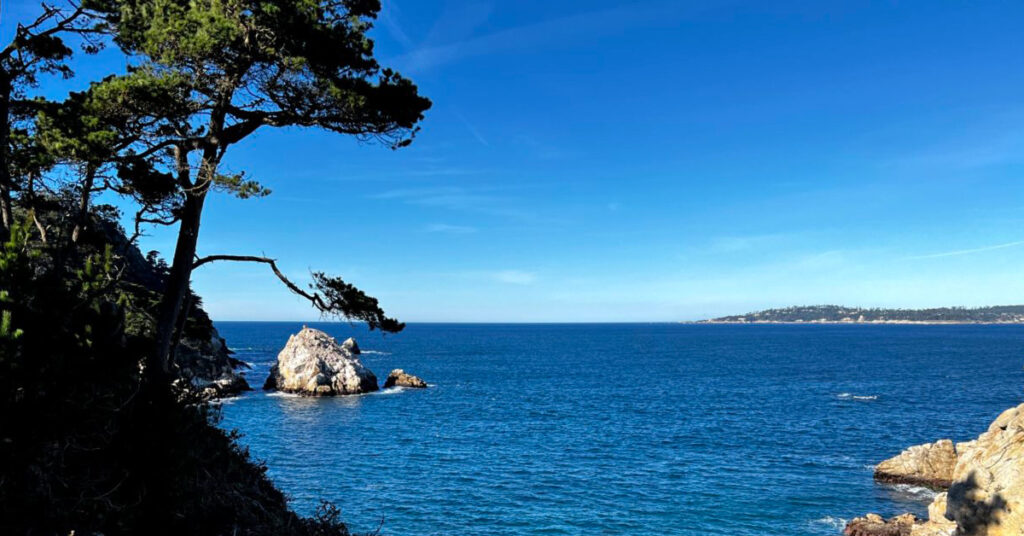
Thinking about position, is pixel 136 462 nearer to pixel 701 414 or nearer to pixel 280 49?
pixel 280 49

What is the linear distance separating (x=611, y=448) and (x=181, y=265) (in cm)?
3713

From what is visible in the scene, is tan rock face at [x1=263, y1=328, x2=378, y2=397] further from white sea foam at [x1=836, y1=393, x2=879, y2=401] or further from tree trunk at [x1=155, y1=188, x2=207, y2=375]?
tree trunk at [x1=155, y1=188, x2=207, y2=375]

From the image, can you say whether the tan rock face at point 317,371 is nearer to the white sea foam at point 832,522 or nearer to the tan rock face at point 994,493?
the white sea foam at point 832,522

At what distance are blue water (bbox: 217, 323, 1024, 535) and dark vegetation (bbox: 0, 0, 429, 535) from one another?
1795 cm

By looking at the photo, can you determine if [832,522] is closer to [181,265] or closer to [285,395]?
[181,265]

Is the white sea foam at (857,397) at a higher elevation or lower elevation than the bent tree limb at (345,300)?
lower

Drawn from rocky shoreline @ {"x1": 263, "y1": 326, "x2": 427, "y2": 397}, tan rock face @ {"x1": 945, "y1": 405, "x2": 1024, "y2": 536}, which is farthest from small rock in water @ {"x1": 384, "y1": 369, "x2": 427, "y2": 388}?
tan rock face @ {"x1": 945, "y1": 405, "x2": 1024, "y2": 536}

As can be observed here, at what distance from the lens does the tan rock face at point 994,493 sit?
64.4 feet

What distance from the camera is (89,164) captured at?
43.8ft

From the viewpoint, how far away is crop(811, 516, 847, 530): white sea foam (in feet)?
94.5

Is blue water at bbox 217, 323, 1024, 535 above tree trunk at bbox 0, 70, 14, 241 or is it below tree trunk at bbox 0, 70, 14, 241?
below

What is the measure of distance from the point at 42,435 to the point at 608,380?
89.9m

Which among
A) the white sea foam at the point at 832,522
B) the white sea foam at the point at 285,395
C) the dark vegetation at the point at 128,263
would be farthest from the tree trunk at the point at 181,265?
the white sea foam at the point at 285,395

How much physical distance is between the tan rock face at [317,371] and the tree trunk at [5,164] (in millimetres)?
59213
